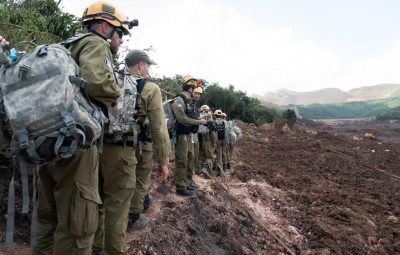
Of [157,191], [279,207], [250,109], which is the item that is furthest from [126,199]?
[250,109]

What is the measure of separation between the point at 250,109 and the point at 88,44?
103ft

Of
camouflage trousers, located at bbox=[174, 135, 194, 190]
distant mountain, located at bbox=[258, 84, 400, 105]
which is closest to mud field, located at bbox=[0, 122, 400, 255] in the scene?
camouflage trousers, located at bbox=[174, 135, 194, 190]

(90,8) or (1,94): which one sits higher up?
(90,8)

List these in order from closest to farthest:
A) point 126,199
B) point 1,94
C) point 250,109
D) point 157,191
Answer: point 1,94, point 126,199, point 157,191, point 250,109

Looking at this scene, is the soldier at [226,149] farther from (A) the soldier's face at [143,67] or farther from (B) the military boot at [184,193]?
(A) the soldier's face at [143,67]

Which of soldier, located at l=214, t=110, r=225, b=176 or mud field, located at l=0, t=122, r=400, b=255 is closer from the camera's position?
mud field, located at l=0, t=122, r=400, b=255

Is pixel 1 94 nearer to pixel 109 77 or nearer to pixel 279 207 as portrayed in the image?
pixel 109 77

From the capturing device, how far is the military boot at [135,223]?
5168 millimetres

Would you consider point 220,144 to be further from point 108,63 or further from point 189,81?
point 108,63

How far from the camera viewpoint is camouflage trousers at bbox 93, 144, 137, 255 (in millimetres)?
3627

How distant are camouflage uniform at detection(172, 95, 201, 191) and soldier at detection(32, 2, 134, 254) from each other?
405 cm

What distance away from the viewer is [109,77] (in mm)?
2930

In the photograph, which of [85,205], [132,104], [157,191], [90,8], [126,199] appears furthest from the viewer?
[157,191]

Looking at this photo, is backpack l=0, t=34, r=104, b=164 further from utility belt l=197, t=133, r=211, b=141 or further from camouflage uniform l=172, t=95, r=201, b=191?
utility belt l=197, t=133, r=211, b=141
